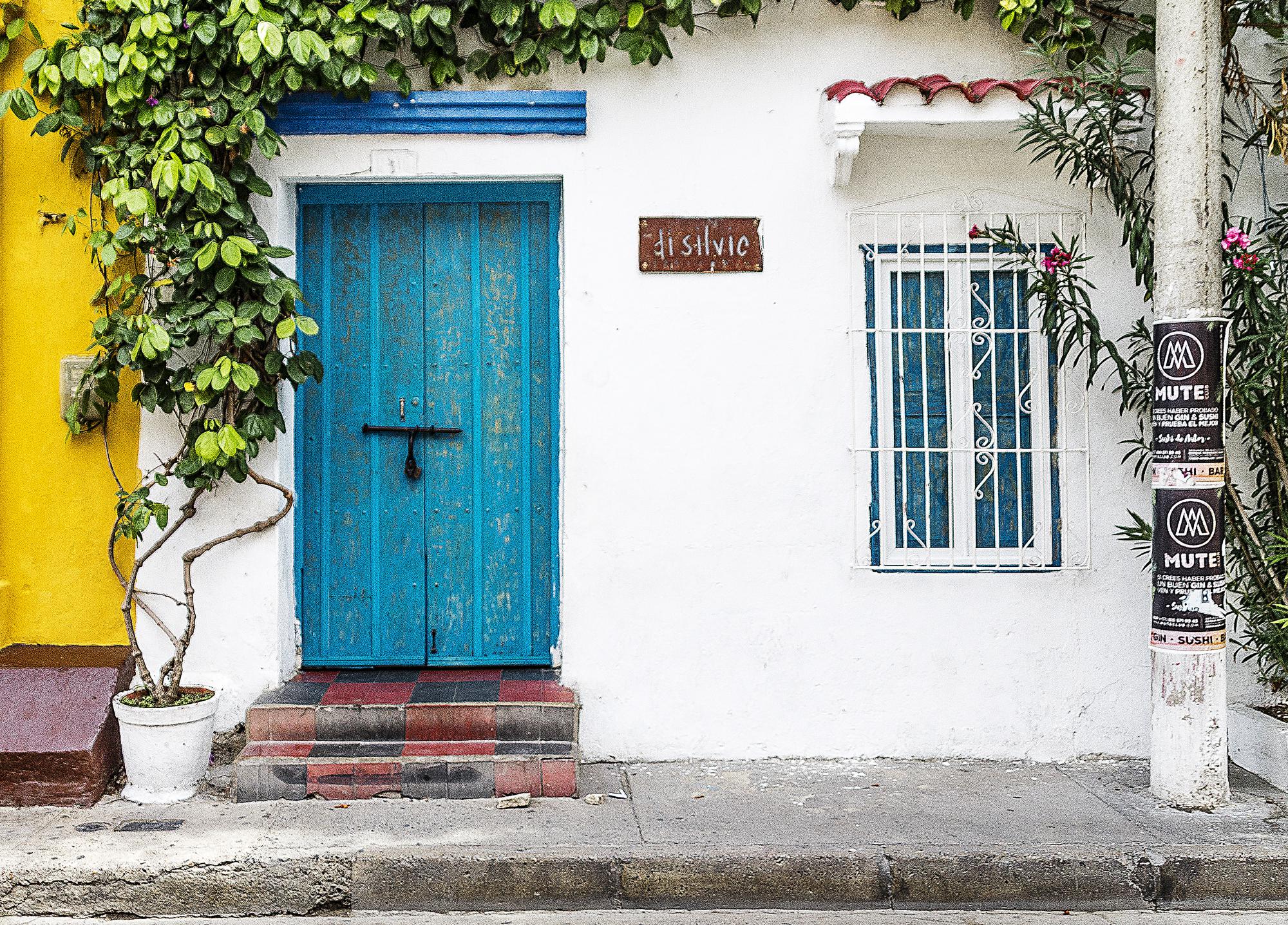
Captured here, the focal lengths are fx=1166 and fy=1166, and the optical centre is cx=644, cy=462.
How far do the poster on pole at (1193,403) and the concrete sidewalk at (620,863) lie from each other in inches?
53.5

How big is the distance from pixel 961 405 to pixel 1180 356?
1.00m

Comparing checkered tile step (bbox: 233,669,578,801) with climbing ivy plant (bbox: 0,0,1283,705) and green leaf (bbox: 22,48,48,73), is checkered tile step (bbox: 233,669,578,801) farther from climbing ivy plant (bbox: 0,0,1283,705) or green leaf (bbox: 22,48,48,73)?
green leaf (bbox: 22,48,48,73)

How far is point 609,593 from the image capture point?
206 inches

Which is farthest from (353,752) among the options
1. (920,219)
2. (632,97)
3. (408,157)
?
(920,219)

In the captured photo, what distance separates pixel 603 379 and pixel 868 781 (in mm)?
2095

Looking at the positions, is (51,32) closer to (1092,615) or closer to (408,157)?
(408,157)

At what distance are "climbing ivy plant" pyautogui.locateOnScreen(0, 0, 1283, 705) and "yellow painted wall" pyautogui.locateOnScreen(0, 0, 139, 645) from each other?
0.10 meters

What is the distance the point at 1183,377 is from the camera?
4.62 metres

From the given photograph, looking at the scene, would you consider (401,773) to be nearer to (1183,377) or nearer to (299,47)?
(299,47)

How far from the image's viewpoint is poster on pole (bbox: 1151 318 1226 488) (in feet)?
15.1

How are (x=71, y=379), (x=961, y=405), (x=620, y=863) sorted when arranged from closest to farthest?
(x=620, y=863)
(x=71, y=379)
(x=961, y=405)

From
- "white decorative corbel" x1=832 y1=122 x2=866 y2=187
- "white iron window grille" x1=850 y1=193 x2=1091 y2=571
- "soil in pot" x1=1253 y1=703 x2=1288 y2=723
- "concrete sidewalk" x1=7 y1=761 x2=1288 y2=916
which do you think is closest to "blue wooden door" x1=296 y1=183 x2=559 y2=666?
"concrete sidewalk" x1=7 y1=761 x2=1288 y2=916

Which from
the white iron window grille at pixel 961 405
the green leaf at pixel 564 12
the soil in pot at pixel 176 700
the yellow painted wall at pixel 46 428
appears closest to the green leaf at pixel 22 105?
the yellow painted wall at pixel 46 428

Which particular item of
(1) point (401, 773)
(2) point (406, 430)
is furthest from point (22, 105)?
(1) point (401, 773)
